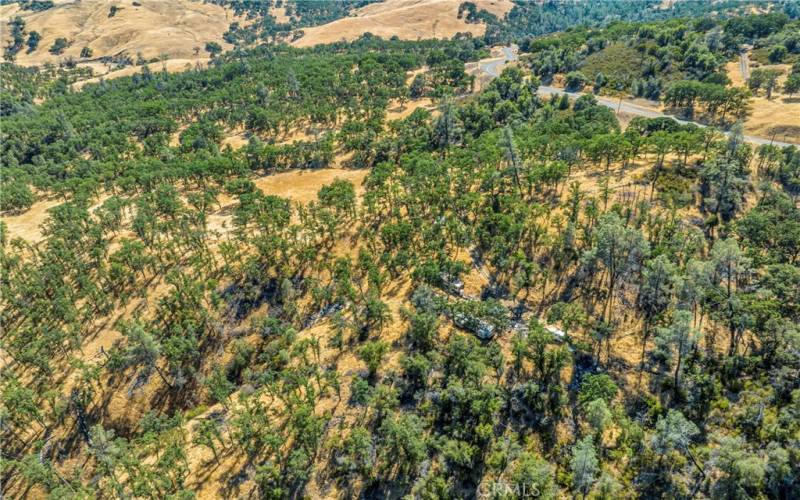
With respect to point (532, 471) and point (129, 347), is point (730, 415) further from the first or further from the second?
point (129, 347)

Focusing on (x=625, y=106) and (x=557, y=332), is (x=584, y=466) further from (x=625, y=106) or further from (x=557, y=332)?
(x=625, y=106)

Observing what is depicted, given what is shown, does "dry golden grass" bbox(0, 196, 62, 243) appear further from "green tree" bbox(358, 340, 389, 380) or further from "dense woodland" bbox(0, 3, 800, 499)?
"green tree" bbox(358, 340, 389, 380)

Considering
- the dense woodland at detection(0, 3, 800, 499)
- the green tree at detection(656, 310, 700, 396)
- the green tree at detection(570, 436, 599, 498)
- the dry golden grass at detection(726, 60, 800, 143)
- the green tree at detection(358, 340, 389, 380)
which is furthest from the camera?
the dry golden grass at detection(726, 60, 800, 143)

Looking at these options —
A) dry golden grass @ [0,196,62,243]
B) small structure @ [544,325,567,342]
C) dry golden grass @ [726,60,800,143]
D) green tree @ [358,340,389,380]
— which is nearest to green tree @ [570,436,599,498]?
small structure @ [544,325,567,342]

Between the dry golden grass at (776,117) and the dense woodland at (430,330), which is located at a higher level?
the dry golden grass at (776,117)

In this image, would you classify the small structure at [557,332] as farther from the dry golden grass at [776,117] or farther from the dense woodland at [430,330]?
the dry golden grass at [776,117]

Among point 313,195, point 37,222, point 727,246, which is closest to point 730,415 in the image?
point 727,246

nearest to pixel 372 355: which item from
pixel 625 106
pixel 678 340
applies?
pixel 678 340

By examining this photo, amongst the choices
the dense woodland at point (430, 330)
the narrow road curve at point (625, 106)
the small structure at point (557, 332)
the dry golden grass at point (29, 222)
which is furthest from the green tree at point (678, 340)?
the dry golden grass at point (29, 222)
